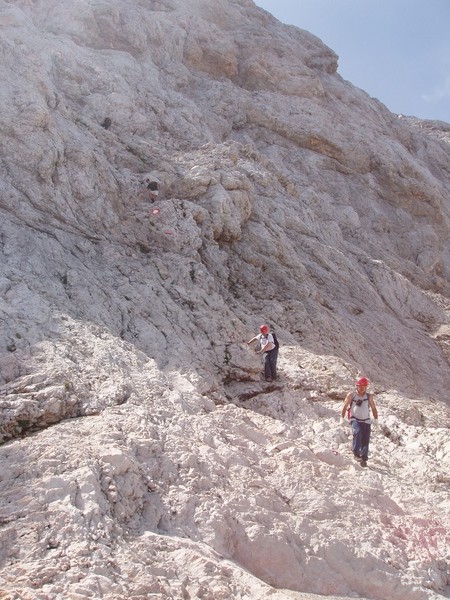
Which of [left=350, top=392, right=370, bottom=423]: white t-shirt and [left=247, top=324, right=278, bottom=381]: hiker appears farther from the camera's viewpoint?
[left=247, top=324, right=278, bottom=381]: hiker

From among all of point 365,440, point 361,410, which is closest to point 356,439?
point 365,440

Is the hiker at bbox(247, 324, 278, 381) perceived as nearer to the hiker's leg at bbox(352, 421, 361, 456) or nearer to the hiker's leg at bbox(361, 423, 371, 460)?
the hiker's leg at bbox(352, 421, 361, 456)

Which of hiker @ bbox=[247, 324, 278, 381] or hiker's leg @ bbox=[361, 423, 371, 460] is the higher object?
hiker @ bbox=[247, 324, 278, 381]

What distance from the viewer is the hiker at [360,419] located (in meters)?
9.23

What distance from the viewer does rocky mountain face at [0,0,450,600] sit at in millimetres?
6273

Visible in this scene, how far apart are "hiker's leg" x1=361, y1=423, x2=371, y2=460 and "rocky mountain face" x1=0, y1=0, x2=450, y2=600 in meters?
0.31

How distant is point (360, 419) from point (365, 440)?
33cm

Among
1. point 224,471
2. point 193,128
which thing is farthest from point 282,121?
point 224,471

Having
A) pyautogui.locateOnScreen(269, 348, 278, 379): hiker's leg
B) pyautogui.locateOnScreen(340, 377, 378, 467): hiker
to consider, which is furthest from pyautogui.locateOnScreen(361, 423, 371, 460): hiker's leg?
pyautogui.locateOnScreen(269, 348, 278, 379): hiker's leg

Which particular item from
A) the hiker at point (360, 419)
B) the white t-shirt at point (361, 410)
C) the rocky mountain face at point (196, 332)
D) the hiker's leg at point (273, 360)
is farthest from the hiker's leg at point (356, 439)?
the hiker's leg at point (273, 360)

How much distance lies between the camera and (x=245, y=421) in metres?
9.48

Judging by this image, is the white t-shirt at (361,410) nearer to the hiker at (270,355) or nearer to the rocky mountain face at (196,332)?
the rocky mountain face at (196,332)

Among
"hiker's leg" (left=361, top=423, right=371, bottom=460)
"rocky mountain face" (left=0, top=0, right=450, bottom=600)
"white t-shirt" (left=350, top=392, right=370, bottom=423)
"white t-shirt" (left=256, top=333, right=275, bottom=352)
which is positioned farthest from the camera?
"white t-shirt" (left=256, top=333, right=275, bottom=352)

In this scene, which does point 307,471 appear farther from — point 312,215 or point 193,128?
point 193,128
